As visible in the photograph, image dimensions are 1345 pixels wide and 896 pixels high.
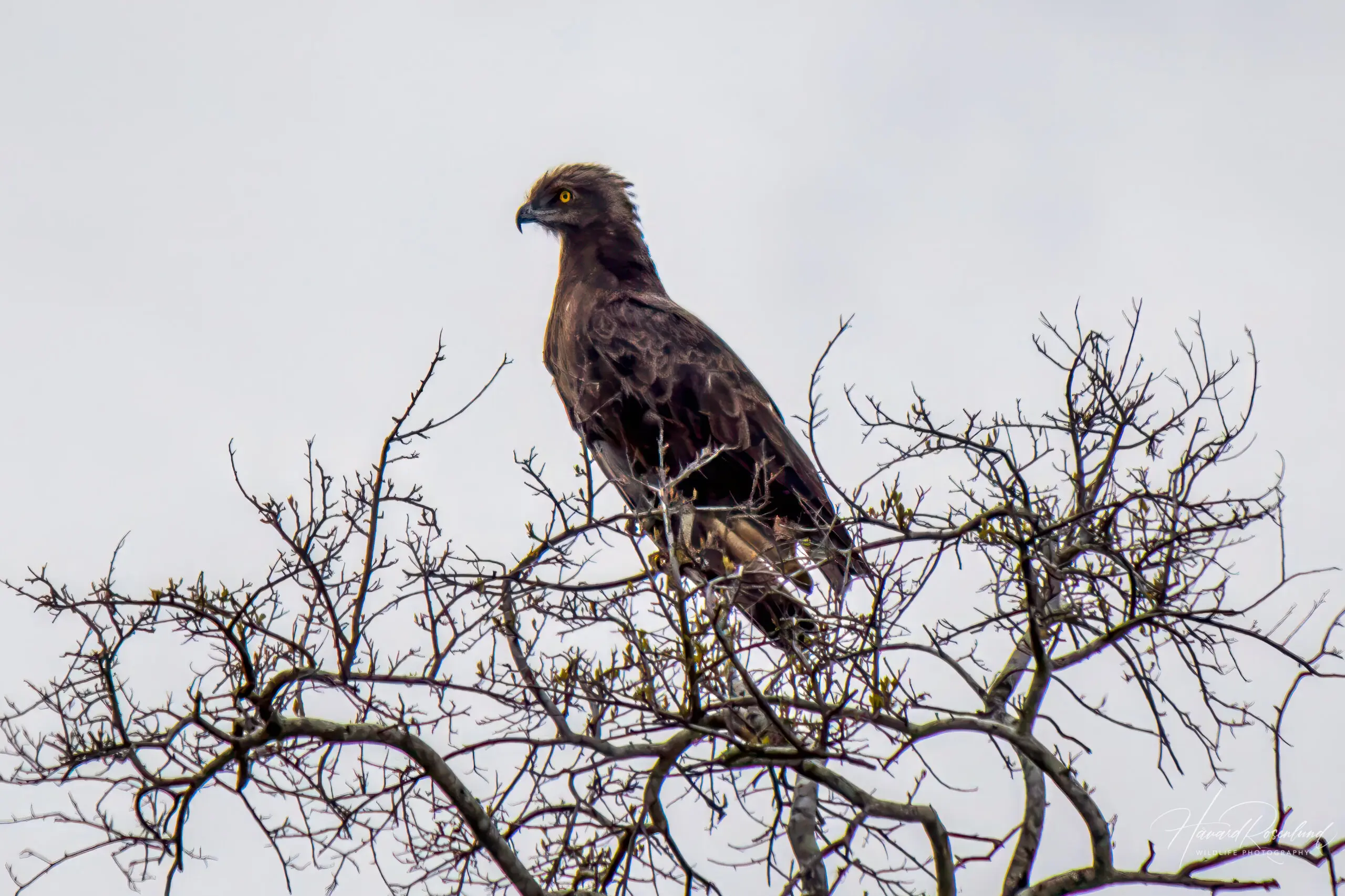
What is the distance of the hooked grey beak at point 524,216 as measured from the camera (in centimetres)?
863

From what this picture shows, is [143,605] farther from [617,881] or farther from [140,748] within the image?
[617,881]

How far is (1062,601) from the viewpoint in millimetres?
4832

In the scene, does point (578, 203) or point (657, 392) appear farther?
point (578, 203)

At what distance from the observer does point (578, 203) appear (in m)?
8.57

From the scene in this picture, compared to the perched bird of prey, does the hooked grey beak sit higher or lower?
higher

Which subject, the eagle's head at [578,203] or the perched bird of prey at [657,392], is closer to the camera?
the perched bird of prey at [657,392]

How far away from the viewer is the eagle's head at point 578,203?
27.9ft

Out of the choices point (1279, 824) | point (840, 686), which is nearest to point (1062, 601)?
point (1279, 824)

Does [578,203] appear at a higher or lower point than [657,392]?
higher

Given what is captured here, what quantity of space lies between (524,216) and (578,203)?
41 centimetres

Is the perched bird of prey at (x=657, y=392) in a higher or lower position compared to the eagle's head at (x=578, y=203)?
lower

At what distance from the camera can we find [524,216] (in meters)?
8.65

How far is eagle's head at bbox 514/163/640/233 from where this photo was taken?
27.9 feet

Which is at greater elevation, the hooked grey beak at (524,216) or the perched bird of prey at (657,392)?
the hooked grey beak at (524,216)
